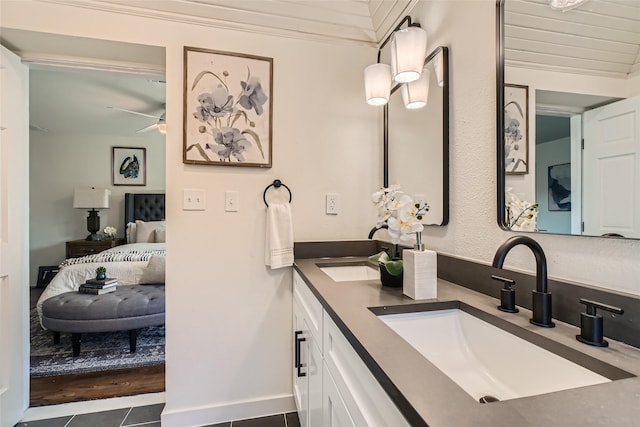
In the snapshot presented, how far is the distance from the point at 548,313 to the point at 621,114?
0.49 m

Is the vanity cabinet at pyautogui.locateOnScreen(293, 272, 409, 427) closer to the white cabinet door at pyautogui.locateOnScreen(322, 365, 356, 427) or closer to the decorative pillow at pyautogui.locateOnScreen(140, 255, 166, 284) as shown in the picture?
the white cabinet door at pyautogui.locateOnScreen(322, 365, 356, 427)

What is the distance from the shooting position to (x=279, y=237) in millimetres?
1666

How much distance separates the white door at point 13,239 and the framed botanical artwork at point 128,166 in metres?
3.41

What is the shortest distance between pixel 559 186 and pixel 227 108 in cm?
151

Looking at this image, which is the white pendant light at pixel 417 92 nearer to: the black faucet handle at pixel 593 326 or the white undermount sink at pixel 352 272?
the white undermount sink at pixel 352 272

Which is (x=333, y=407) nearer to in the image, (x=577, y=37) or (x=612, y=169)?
(x=612, y=169)

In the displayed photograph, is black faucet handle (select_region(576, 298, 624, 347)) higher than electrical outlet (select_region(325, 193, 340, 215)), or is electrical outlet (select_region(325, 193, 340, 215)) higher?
electrical outlet (select_region(325, 193, 340, 215))

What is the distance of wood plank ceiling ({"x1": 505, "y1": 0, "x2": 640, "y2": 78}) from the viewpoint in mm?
682

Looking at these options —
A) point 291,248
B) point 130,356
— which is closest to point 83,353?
point 130,356

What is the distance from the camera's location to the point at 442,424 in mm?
401

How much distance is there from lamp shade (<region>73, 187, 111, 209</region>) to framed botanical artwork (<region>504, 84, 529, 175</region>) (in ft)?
17.0

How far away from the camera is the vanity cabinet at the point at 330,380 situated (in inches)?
23.9

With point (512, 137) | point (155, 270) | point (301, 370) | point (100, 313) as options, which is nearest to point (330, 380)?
point (301, 370)

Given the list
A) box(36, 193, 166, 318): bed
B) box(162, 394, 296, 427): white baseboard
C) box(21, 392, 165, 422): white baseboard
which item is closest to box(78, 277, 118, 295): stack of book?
box(36, 193, 166, 318): bed
